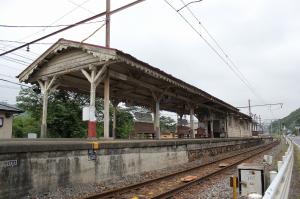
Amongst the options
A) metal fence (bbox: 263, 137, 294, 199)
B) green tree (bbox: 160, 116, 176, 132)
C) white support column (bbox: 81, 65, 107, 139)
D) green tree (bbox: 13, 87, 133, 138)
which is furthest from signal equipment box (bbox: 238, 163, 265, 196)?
green tree (bbox: 160, 116, 176, 132)

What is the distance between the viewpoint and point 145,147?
12344 millimetres

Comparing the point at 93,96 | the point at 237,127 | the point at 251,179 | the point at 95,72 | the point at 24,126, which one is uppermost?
the point at 95,72

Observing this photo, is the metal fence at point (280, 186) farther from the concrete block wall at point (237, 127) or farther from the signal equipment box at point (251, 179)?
the concrete block wall at point (237, 127)

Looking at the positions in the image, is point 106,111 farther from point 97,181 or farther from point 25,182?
point 25,182

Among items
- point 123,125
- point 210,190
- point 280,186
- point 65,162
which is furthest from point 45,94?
point 123,125

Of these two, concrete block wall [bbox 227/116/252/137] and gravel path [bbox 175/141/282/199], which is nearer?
gravel path [bbox 175/141/282/199]

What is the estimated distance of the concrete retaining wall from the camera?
6.72 meters

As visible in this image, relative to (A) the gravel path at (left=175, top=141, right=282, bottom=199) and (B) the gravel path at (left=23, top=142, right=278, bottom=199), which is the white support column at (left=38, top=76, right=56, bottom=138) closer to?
(B) the gravel path at (left=23, top=142, right=278, bottom=199)


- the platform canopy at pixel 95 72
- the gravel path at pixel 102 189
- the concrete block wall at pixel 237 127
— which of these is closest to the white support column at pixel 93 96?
the platform canopy at pixel 95 72

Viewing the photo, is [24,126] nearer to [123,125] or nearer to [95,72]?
[123,125]

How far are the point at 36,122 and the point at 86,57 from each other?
74.6ft

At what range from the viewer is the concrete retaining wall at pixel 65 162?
6723 millimetres

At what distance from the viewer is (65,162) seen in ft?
26.8

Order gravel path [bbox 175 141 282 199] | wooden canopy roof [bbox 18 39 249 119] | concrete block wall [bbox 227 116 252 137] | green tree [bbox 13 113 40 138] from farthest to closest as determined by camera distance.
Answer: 1. concrete block wall [bbox 227 116 252 137]
2. green tree [bbox 13 113 40 138]
3. wooden canopy roof [bbox 18 39 249 119]
4. gravel path [bbox 175 141 282 199]
